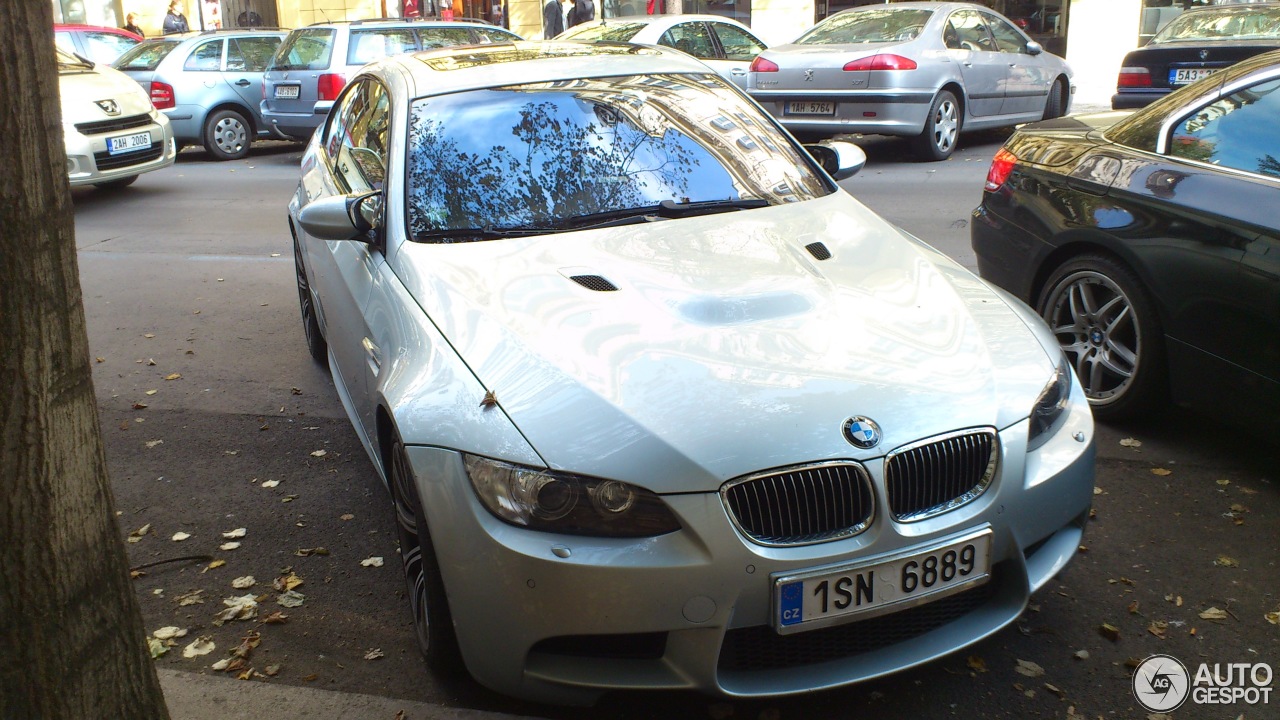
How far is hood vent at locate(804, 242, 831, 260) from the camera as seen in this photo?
3.63 meters

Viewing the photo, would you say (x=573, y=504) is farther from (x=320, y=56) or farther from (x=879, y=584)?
(x=320, y=56)

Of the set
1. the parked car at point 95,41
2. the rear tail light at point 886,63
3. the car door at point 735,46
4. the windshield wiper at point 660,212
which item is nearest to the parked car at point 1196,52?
the rear tail light at point 886,63

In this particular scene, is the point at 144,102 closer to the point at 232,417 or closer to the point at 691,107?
the point at 232,417

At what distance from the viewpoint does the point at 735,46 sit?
47.3ft

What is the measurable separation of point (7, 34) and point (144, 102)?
35.9 ft

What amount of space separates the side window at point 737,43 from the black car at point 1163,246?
9402mm

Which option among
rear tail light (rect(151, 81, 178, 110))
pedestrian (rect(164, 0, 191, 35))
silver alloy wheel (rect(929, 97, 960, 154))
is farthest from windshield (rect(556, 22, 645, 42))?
pedestrian (rect(164, 0, 191, 35))

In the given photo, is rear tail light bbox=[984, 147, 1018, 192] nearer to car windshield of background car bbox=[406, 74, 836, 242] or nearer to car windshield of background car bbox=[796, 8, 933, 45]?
car windshield of background car bbox=[406, 74, 836, 242]

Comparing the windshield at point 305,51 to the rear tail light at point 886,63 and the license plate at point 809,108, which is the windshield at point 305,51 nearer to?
the license plate at point 809,108

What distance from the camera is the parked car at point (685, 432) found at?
8.63ft

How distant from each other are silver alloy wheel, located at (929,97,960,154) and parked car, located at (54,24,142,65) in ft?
41.4

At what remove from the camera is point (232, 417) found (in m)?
5.41

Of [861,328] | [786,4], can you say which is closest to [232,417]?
[861,328]

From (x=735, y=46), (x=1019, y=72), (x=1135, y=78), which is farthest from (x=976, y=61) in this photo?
(x=735, y=46)
